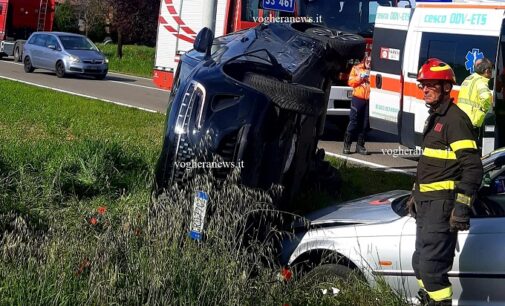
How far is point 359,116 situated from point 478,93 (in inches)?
144

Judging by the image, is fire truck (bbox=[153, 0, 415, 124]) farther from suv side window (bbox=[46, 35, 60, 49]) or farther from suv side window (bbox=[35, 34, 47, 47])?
suv side window (bbox=[35, 34, 47, 47])

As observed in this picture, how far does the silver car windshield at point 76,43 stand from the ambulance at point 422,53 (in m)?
16.2

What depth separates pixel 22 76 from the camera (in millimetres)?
25984

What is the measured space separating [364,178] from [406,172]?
1294 mm

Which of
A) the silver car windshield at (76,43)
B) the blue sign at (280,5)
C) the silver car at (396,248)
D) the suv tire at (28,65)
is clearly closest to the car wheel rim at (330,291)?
the silver car at (396,248)

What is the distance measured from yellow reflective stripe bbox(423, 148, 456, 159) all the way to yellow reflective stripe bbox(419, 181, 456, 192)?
167 mm

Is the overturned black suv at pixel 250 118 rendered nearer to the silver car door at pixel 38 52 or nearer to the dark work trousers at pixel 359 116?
the dark work trousers at pixel 359 116

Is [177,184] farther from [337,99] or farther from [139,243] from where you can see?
[337,99]

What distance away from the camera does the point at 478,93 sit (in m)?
9.55

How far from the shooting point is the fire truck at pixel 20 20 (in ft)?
120

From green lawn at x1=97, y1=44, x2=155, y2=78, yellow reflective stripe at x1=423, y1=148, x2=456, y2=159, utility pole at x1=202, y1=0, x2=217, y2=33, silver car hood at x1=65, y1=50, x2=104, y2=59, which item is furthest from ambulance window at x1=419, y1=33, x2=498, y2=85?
green lawn at x1=97, y1=44, x2=155, y2=78

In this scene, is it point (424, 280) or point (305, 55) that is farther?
point (305, 55)

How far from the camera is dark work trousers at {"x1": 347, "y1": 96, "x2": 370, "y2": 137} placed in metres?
13.0

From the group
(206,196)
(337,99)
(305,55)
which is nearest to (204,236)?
(206,196)
